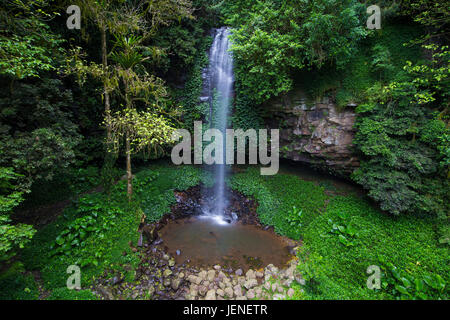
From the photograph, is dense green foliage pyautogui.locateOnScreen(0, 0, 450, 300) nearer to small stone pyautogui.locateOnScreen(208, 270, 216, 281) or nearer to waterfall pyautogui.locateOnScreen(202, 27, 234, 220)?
waterfall pyautogui.locateOnScreen(202, 27, 234, 220)

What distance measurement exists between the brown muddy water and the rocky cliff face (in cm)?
359

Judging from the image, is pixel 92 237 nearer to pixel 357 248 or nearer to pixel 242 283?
pixel 242 283

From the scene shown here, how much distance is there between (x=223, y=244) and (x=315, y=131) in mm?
5685

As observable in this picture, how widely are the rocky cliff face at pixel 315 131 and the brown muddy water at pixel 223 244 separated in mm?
3591

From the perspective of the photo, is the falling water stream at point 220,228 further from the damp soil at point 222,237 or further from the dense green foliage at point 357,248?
the dense green foliage at point 357,248

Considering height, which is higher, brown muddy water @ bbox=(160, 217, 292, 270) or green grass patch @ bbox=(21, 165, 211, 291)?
green grass patch @ bbox=(21, 165, 211, 291)

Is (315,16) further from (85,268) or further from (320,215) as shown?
(85,268)

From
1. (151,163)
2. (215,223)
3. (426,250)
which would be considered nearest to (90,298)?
(215,223)

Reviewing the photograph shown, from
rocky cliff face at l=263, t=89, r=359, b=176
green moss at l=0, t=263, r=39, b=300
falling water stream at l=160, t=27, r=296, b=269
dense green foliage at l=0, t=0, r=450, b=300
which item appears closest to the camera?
green moss at l=0, t=263, r=39, b=300

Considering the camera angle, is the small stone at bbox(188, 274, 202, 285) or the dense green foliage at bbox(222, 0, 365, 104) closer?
the small stone at bbox(188, 274, 202, 285)

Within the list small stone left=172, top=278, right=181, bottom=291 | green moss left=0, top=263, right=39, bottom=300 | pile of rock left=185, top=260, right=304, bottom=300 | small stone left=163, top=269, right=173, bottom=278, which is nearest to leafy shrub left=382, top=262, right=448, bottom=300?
pile of rock left=185, top=260, right=304, bottom=300

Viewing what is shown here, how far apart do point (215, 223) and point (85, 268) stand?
433 centimetres

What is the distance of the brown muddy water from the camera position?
18.5 ft

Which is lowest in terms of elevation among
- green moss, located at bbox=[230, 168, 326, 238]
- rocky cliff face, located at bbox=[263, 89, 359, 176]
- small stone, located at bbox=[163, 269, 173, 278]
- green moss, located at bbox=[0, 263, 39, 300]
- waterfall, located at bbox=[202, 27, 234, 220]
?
small stone, located at bbox=[163, 269, 173, 278]
